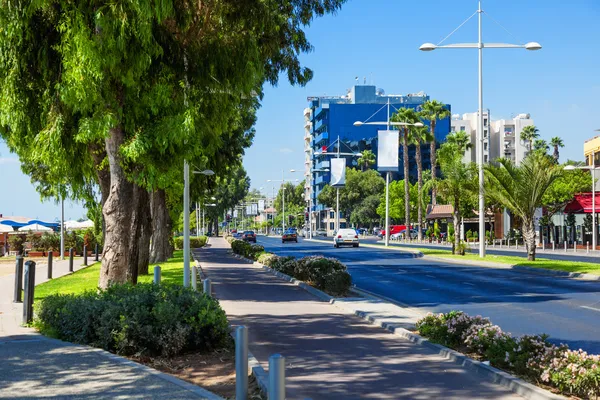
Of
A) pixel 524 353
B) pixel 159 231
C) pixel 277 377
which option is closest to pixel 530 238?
pixel 159 231

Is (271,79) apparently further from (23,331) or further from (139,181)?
(23,331)

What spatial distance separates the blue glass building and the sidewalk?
114m

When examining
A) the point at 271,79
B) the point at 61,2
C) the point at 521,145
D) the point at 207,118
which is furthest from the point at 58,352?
the point at 521,145

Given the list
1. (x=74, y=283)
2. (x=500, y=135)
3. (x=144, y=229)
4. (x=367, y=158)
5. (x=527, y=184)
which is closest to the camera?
(x=74, y=283)

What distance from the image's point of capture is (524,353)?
8922mm

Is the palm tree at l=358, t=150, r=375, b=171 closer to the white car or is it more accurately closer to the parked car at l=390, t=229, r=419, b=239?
the parked car at l=390, t=229, r=419, b=239

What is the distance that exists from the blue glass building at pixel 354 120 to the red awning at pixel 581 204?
2772 inches

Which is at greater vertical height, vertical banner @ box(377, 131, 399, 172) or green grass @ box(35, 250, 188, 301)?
vertical banner @ box(377, 131, 399, 172)

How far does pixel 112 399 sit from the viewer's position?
7.56 m

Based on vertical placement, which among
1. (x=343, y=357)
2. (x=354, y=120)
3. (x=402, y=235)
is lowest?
(x=343, y=357)

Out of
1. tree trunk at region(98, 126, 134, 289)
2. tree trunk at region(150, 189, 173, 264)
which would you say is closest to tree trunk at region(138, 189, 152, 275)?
tree trunk at region(98, 126, 134, 289)

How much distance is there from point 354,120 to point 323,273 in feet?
395

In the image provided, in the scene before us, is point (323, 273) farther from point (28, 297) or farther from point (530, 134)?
point (530, 134)

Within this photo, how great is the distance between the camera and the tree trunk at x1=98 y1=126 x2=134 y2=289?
15359 millimetres
